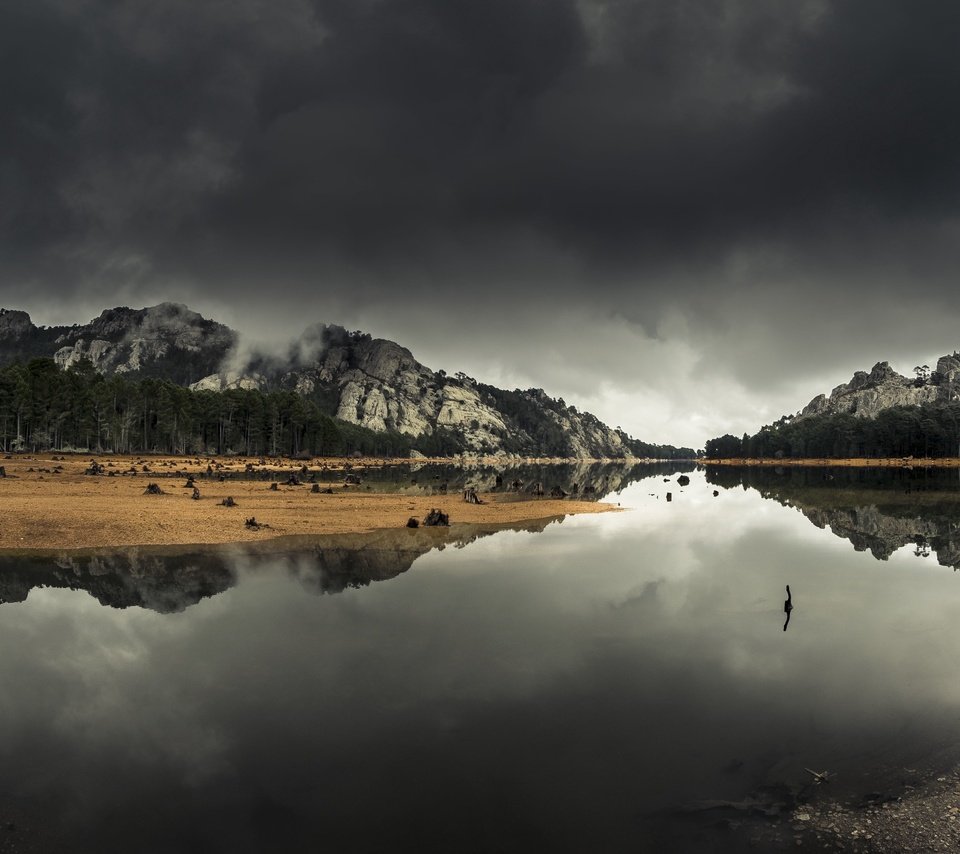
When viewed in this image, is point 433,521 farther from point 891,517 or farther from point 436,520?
point 891,517

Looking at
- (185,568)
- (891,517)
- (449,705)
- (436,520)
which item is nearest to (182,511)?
(185,568)

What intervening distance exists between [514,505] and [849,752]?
156 ft

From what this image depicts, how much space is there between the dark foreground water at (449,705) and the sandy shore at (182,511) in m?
7.94

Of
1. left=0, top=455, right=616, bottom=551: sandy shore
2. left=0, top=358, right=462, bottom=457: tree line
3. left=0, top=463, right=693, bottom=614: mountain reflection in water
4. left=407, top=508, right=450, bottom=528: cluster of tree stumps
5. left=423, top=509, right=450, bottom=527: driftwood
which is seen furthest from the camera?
left=0, top=358, right=462, bottom=457: tree line

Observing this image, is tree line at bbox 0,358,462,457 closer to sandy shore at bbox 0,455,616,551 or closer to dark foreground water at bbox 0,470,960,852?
sandy shore at bbox 0,455,616,551

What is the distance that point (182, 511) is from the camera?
38406mm

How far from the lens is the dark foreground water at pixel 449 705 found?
742cm

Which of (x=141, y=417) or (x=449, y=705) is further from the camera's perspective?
(x=141, y=417)

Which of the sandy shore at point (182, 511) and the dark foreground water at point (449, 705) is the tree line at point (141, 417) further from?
the dark foreground water at point (449, 705)

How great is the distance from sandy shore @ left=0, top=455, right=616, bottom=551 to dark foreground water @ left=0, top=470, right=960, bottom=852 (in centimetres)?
794

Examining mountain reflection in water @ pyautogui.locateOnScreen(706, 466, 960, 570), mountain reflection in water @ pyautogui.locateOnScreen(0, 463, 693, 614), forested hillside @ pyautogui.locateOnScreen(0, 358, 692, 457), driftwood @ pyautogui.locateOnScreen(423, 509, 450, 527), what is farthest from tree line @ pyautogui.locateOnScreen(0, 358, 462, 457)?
mountain reflection in water @ pyautogui.locateOnScreen(706, 466, 960, 570)

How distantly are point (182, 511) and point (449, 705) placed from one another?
3443cm

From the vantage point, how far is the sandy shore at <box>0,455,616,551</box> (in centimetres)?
2970

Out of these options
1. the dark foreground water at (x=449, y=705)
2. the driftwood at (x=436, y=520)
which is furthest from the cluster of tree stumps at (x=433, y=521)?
the dark foreground water at (x=449, y=705)
